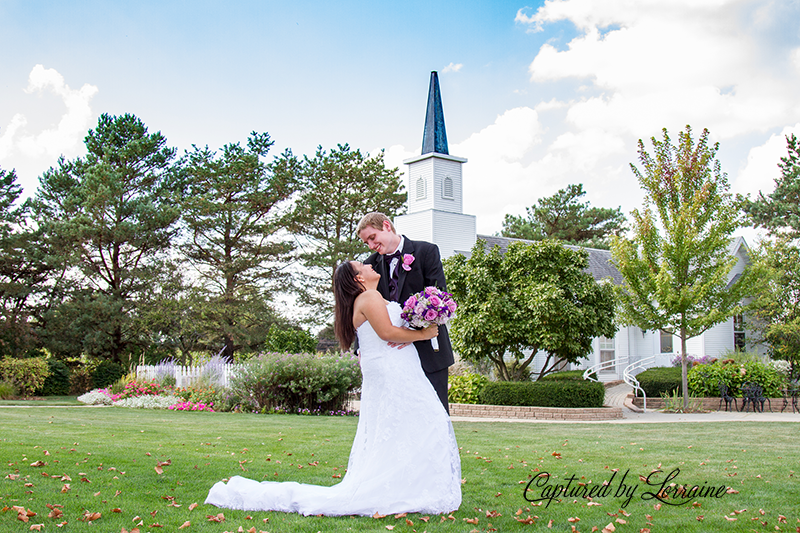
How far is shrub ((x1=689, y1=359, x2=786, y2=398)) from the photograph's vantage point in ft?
54.3

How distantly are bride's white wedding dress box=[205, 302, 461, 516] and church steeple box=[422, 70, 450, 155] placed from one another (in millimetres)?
23517

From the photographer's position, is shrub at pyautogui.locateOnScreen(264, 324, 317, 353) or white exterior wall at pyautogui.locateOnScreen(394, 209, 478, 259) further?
white exterior wall at pyautogui.locateOnScreen(394, 209, 478, 259)

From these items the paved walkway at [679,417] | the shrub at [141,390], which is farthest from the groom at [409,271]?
the shrub at [141,390]

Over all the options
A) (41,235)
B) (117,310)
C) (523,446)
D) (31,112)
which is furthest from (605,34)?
(41,235)

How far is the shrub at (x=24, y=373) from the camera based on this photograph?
73.2 feet

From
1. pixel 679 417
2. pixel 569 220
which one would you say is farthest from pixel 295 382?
pixel 569 220

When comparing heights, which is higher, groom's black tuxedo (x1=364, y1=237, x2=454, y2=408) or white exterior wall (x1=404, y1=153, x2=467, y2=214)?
white exterior wall (x1=404, y1=153, x2=467, y2=214)

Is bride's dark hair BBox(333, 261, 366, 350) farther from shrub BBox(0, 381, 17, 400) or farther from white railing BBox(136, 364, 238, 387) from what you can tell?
shrub BBox(0, 381, 17, 400)

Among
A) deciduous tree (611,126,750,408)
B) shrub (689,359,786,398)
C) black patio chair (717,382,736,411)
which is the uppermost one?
deciduous tree (611,126,750,408)

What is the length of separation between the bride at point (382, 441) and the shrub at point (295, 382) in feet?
31.1

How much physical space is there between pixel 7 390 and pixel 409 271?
20889mm

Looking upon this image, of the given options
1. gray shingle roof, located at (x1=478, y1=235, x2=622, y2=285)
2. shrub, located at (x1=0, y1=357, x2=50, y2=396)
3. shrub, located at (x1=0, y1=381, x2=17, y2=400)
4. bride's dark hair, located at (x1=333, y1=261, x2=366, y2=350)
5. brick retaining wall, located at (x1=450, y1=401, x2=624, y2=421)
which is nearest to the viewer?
bride's dark hair, located at (x1=333, y1=261, x2=366, y2=350)

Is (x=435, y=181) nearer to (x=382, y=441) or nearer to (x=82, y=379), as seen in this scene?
(x=82, y=379)

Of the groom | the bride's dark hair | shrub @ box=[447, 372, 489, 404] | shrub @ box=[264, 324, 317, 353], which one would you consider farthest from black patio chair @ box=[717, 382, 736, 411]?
the bride's dark hair
